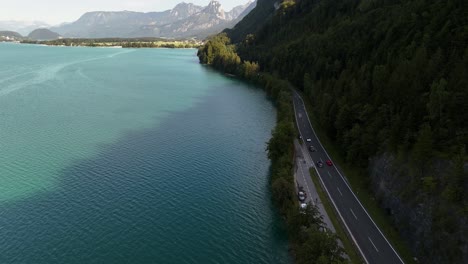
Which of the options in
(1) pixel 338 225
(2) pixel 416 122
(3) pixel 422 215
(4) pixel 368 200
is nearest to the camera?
(3) pixel 422 215

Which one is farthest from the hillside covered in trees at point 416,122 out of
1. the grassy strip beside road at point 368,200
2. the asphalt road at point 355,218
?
the asphalt road at point 355,218

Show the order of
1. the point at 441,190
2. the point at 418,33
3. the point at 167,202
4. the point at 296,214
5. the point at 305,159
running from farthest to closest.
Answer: the point at 418,33
the point at 305,159
the point at 167,202
the point at 296,214
the point at 441,190

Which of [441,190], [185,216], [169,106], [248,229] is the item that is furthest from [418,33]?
[169,106]

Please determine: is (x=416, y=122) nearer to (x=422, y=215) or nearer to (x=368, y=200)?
(x=368, y=200)

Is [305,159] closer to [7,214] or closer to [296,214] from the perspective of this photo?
[296,214]

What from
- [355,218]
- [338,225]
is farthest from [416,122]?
[338,225]

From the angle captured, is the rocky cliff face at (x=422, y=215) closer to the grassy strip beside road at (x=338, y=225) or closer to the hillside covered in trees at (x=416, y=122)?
the hillside covered in trees at (x=416, y=122)

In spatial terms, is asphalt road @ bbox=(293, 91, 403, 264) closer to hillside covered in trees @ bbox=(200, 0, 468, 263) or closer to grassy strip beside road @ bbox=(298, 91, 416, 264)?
grassy strip beside road @ bbox=(298, 91, 416, 264)
